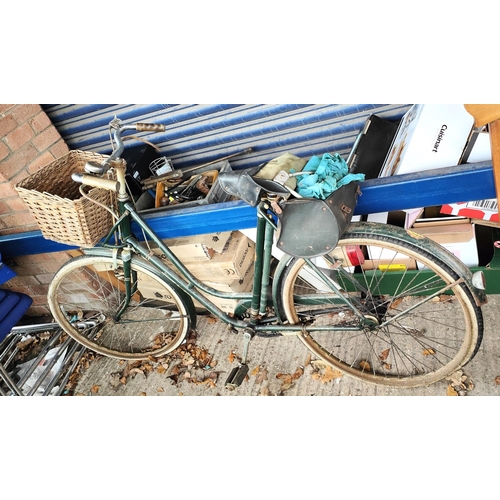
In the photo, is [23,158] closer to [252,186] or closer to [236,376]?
[252,186]

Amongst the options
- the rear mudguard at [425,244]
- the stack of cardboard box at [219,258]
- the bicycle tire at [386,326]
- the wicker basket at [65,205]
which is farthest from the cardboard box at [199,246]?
the rear mudguard at [425,244]

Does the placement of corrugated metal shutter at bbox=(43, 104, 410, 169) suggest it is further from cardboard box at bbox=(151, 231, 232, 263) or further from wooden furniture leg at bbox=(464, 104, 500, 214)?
wooden furniture leg at bbox=(464, 104, 500, 214)

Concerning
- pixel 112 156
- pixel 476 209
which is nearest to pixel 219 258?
pixel 112 156

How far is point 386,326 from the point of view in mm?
3014

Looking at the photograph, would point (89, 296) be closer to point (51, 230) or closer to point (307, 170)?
point (51, 230)

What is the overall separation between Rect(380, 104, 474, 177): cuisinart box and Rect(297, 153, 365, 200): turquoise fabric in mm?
486

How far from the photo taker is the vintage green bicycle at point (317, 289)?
→ 240cm

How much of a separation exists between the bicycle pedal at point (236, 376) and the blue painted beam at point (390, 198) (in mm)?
1062

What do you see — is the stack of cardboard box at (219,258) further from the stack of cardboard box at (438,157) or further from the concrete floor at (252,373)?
the stack of cardboard box at (438,157)

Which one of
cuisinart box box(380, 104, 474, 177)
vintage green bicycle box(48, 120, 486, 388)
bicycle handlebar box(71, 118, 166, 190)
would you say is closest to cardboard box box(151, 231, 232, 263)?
vintage green bicycle box(48, 120, 486, 388)

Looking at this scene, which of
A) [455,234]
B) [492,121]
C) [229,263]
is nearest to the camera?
[492,121]

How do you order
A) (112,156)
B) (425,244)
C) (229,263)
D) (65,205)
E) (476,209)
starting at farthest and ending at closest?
(229,263) → (476,209) → (65,205) → (112,156) → (425,244)

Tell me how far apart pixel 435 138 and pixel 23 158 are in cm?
290

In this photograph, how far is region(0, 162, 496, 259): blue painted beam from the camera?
2.54 metres
